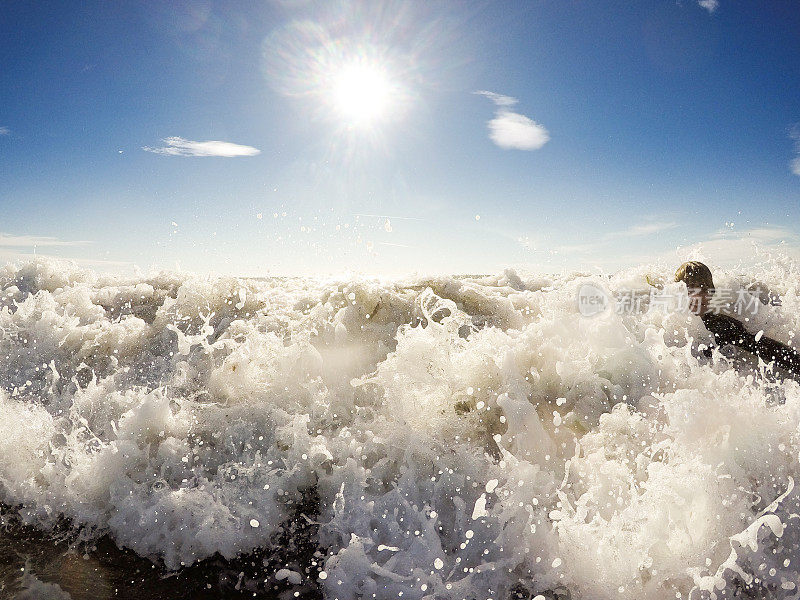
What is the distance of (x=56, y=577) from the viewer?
3.23 meters

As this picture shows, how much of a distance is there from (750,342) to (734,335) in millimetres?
191

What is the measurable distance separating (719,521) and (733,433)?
2.78 feet

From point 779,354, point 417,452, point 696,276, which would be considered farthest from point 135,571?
point 696,276

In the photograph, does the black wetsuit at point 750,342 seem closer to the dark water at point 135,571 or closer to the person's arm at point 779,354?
the person's arm at point 779,354

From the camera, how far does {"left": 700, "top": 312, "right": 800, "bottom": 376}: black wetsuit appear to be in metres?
5.87

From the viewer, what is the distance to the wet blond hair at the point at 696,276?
24.8 ft

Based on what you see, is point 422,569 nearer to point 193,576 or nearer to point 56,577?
point 193,576

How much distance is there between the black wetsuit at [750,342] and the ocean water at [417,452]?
0.27m

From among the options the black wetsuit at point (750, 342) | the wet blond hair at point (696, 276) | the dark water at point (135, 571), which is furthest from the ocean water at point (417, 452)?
the wet blond hair at point (696, 276)

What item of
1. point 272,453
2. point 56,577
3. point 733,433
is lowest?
point 56,577

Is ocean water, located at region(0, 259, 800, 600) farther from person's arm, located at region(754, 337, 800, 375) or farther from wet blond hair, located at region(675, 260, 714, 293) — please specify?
wet blond hair, located at region(675, 260, 714, 293)

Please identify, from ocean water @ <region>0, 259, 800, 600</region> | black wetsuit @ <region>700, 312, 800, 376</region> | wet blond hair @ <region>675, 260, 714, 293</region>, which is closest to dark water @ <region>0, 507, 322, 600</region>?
ocean water @ <region>0, 259, 800, 600</region>

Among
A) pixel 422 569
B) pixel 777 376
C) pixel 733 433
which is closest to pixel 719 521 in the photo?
pixel 733 433

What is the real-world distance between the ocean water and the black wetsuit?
273 millimetres
